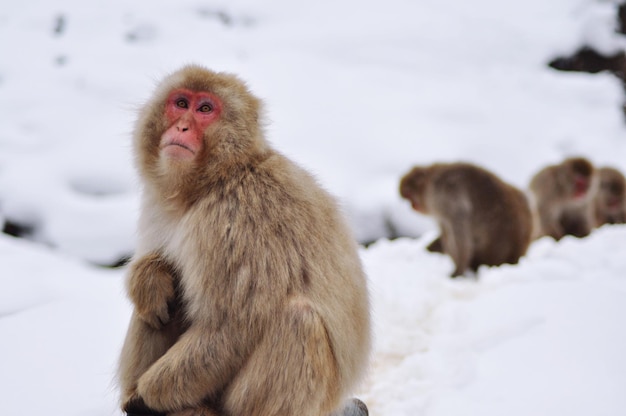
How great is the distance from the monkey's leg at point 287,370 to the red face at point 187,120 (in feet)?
1.83

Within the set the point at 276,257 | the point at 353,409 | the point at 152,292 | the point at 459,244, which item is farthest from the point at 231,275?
the point at 459,244

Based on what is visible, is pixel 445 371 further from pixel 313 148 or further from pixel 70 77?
pixel 70 77

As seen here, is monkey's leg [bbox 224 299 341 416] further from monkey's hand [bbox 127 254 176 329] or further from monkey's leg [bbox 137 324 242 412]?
monkey's hand [bbox 127 254 176 329]

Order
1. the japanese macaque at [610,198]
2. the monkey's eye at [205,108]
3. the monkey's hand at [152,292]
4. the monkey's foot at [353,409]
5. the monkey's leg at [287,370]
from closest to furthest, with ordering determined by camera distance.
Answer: the monkey's leg at [287,370], the monkey's hand at [152,292], the monkey's eye at [205,108], the monkey's foot at [353,409], the japanese macaque at [610,198]

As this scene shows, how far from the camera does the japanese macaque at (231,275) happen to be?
64.6 inches

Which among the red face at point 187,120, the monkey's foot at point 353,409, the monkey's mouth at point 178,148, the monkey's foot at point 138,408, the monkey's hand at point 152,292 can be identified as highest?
the red face at point 187,120

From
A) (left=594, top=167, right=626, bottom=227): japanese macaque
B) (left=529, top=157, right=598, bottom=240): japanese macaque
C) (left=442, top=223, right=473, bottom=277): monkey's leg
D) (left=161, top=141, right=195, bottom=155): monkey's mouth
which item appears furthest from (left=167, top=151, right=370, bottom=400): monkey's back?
(left=594, top=167, right=626, bottom=227): japanese macaque

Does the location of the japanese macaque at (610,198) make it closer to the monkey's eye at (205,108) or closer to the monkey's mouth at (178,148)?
the monkey's eye at (205,108)

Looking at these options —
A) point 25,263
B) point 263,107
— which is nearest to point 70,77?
point 25,263

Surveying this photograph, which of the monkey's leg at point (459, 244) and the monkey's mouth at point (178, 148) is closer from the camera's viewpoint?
the monkey's mouth at point (178, 148)

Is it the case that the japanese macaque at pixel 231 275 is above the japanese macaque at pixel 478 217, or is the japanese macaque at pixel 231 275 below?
above

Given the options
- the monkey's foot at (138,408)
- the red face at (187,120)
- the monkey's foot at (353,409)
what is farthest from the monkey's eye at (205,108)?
the monkey's foot at (353,409)

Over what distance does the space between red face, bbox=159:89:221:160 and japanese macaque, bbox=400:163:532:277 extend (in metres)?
3.83

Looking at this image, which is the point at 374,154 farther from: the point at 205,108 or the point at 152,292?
the point at 152,292
